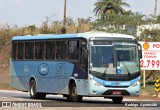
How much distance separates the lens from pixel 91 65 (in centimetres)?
2902

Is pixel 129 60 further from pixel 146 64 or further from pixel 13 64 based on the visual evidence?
pixel 146 64

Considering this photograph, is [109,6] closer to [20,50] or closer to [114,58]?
[20,50]

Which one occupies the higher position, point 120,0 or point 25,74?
point 120,0

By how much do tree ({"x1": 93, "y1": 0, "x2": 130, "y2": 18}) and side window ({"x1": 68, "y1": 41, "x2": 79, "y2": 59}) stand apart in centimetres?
6204

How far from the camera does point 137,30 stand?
55500 mm

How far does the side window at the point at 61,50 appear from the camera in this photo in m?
31.4

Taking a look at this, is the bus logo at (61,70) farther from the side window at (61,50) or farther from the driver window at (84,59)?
the driver window at (84,59)

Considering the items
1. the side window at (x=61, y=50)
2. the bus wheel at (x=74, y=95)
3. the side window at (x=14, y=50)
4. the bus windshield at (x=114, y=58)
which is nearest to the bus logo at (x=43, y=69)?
the side window at (x=61, y=50)

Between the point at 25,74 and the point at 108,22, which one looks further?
the point at 108,22

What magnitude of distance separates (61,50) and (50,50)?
1.12 metres

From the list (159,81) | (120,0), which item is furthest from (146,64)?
→ (120,0)

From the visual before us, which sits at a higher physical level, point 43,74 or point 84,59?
point 84,59

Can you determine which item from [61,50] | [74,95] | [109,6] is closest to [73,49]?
[61,50]

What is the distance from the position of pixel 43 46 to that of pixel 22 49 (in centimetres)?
238
